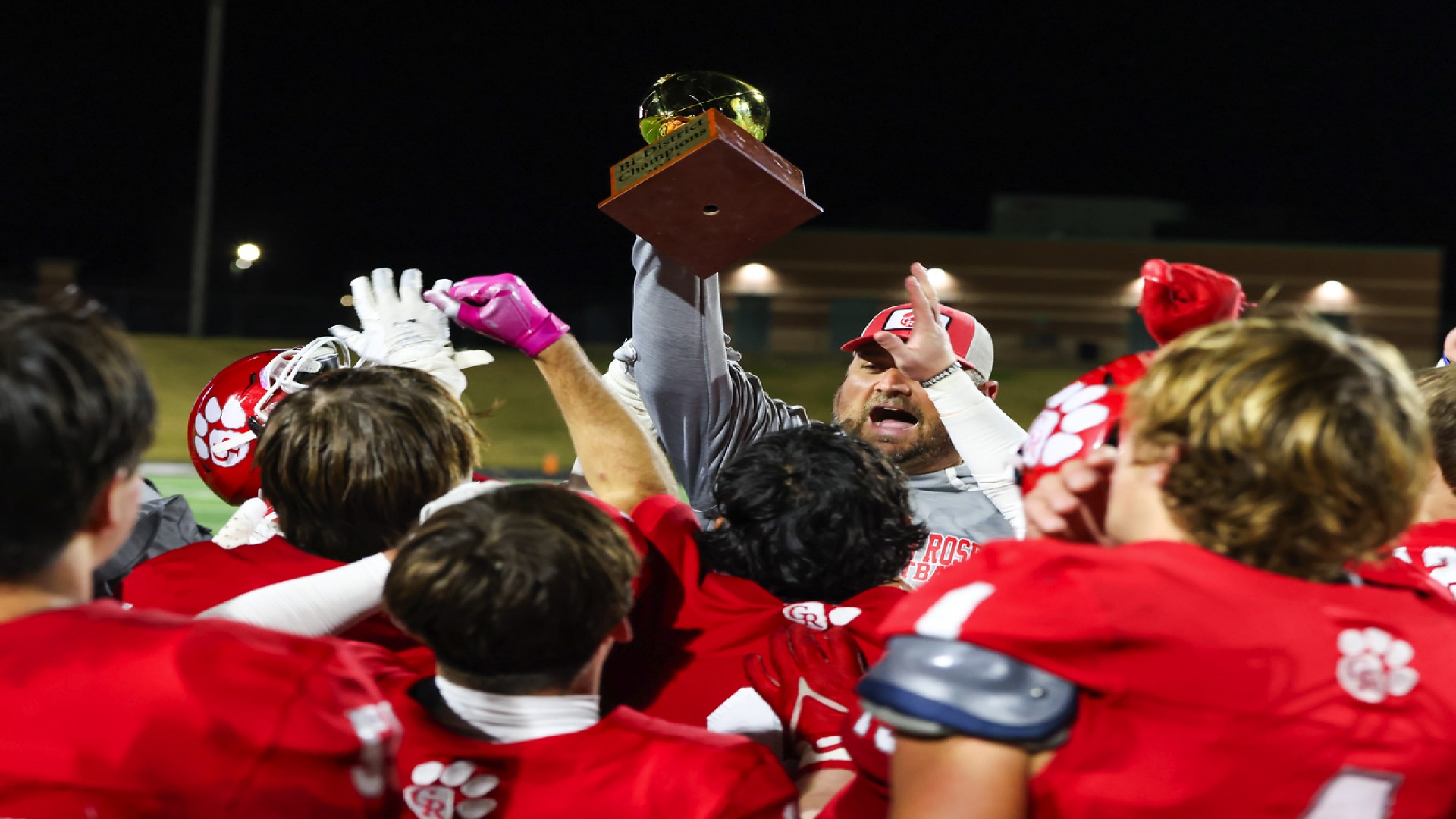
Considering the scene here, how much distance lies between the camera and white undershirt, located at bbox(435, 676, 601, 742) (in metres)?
1.54

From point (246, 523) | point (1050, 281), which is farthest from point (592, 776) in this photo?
point (1050, 281)

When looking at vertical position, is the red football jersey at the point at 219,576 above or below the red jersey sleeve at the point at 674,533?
below

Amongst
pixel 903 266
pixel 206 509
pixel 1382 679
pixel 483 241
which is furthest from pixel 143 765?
pixel 483 241

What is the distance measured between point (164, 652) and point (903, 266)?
30619 mm

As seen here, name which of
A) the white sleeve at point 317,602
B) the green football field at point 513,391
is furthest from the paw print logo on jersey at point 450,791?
the green football field at point 513,391

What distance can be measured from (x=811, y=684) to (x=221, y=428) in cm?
200

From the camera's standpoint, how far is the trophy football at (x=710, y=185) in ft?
7.71

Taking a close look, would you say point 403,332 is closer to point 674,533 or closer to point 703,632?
point 674,533

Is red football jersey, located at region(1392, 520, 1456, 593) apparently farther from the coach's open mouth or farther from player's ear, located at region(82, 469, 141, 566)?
player's ear, located at region(82, 469, 141, 566)

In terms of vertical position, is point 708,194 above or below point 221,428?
above

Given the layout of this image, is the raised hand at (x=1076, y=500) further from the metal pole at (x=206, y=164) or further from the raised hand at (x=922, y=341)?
the metal pole at (x=206, y=164)

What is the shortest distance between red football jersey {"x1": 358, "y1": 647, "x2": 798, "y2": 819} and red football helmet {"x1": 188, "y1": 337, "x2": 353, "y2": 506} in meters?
1.78

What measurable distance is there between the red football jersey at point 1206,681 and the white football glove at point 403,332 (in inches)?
67.4

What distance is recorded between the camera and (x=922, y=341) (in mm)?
2521
